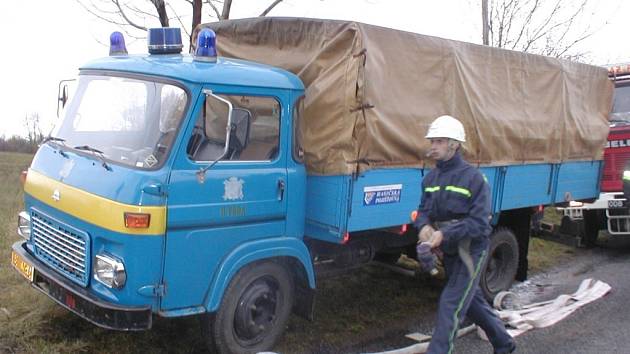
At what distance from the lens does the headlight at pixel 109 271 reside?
3867 millimetres

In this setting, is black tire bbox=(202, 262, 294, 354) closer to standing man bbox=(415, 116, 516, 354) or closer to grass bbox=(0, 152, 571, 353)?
grass bbox=(0, 152, 571, 353)

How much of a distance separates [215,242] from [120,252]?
2.13 ft

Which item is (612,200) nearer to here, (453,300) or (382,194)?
(382,194)

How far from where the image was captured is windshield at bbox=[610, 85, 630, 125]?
9.61m

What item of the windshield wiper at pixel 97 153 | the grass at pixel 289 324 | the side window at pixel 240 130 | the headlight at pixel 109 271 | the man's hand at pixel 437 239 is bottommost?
the grass at pixel 289 324

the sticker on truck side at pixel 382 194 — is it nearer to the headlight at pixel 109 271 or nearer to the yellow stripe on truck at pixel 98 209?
the yellow stripe on truck at pixel 98 209

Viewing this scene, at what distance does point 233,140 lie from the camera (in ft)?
14.1

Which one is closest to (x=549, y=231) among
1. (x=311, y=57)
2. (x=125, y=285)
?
(x=311, y=57)

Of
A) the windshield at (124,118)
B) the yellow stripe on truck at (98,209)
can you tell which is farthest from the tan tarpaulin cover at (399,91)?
the yellow stripe on truck at (98,209)

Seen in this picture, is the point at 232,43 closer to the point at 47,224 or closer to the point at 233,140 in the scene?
A: the point at 233,140

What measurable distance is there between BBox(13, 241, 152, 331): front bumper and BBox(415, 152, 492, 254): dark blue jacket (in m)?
2.02

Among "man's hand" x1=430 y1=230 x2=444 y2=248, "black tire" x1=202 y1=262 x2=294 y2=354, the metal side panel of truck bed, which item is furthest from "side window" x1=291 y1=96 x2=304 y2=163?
"man's hand" x1=430 y1=230 x2=444 y2=248

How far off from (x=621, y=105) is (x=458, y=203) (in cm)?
701

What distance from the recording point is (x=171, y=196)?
3.95 meters
